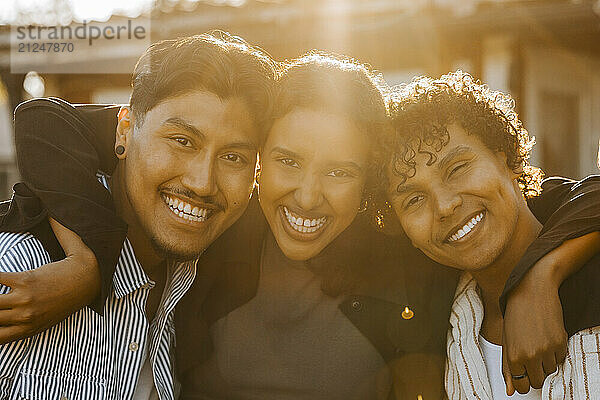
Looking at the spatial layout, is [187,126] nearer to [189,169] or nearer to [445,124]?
[189,169]

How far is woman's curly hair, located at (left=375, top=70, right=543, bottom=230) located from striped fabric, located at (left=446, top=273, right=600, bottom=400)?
1.69ft

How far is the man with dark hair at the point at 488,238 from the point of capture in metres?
2.27

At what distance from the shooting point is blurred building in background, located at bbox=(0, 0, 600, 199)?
8258 millimetres

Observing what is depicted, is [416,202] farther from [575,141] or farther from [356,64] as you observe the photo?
[575,141]

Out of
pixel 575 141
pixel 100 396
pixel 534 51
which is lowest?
pixel 575 141

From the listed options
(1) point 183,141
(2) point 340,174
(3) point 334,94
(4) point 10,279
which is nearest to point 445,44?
(3) point 334,94

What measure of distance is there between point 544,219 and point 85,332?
5.86 feet

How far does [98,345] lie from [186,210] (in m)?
0.57

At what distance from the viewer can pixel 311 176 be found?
2.74 m

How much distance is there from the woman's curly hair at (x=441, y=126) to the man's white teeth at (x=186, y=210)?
722mm

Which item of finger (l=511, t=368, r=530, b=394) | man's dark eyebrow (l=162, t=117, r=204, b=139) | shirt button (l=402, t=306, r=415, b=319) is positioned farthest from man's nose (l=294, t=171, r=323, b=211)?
finger (l=511, t=368, r=530, b=394)

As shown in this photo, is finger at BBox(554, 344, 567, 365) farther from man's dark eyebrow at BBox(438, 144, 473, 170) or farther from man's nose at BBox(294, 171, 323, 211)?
man's nose at BBox(294, 171, 323, 211)

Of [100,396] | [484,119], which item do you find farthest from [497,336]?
[100,396]

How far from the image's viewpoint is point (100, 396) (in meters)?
2.45
